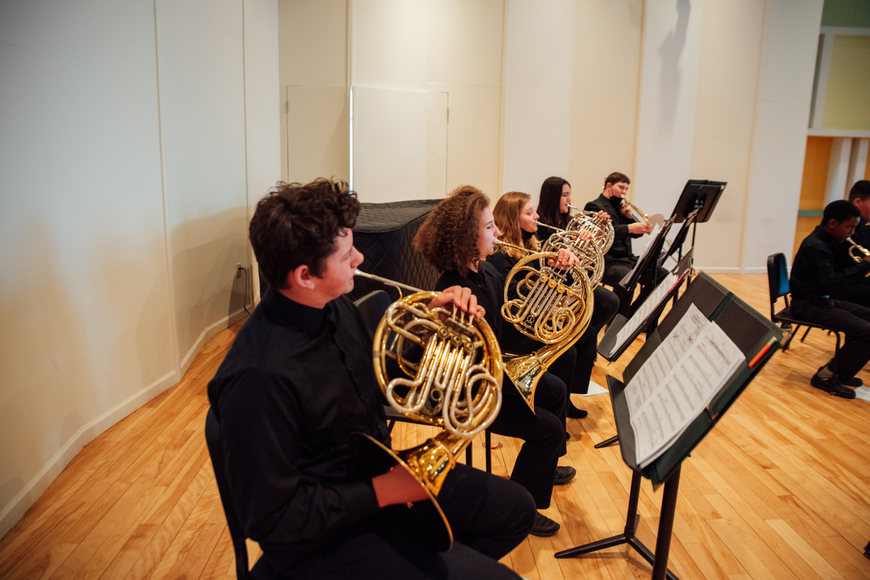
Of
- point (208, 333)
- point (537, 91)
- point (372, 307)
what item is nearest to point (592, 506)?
point (372, 307)

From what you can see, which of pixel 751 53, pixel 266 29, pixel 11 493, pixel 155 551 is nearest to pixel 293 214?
pixel 155 551

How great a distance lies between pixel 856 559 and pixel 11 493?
9.51 feet

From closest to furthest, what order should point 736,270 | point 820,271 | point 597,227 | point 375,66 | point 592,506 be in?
point 592,506, point 820,271, point 597,227, point 375,66, point 736,270

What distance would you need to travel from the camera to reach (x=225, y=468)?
1.02m

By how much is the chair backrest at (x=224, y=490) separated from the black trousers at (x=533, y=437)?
925mm

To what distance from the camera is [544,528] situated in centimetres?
196

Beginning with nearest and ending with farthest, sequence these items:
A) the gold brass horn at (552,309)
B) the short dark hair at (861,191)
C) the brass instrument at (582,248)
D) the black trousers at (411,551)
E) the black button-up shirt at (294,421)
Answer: the black button-up shirt at (294,421) → the black trousers at (411,551) → the gold brass horn at (552,309) → the brass instrument at (582,248) → the short dark hair at (861,191)

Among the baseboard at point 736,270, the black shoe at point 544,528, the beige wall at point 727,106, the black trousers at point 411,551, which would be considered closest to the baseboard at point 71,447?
the black trousers at point 411,551

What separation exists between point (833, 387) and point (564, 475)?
211 cm

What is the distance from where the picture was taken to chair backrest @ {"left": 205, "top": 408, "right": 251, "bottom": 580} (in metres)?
1.03

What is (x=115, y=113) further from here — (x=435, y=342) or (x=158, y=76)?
(x=435, y=342)

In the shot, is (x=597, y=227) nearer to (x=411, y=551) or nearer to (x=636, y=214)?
(x=636, y=214)

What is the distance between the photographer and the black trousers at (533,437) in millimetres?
1812

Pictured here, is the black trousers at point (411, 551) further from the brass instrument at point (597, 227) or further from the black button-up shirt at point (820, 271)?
the black button-up shirt at point (820, 271)
